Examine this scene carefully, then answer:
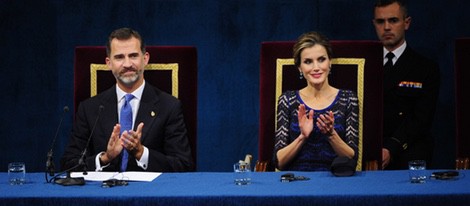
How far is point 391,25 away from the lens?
4.06 meters

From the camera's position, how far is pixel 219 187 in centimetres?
255

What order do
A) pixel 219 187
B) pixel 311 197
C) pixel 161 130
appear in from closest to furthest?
pixel 311 197 < pixel 219 187 < pixel 161 130

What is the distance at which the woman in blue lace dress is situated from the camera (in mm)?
3371

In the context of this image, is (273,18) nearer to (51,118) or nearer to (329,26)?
(329,26)

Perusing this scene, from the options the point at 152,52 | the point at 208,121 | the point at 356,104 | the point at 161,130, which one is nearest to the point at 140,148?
the point at 161,130

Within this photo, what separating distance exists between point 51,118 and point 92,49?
1113mm

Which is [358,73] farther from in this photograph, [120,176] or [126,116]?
[120,176]

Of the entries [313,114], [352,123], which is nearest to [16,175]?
[313,114]

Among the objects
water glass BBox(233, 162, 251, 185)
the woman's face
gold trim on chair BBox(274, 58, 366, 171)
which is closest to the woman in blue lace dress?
the woman's face

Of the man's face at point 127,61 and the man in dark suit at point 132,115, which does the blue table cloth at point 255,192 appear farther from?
the man's face at point 127,61

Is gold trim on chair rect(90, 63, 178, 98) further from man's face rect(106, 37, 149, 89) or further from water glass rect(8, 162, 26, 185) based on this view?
water glass rect(8, 162, 26, 185)

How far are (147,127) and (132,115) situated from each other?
0.34ft

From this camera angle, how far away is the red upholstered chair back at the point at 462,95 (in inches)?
154

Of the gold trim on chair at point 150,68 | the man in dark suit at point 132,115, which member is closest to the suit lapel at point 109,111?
the man in dark suit at point 132,115
